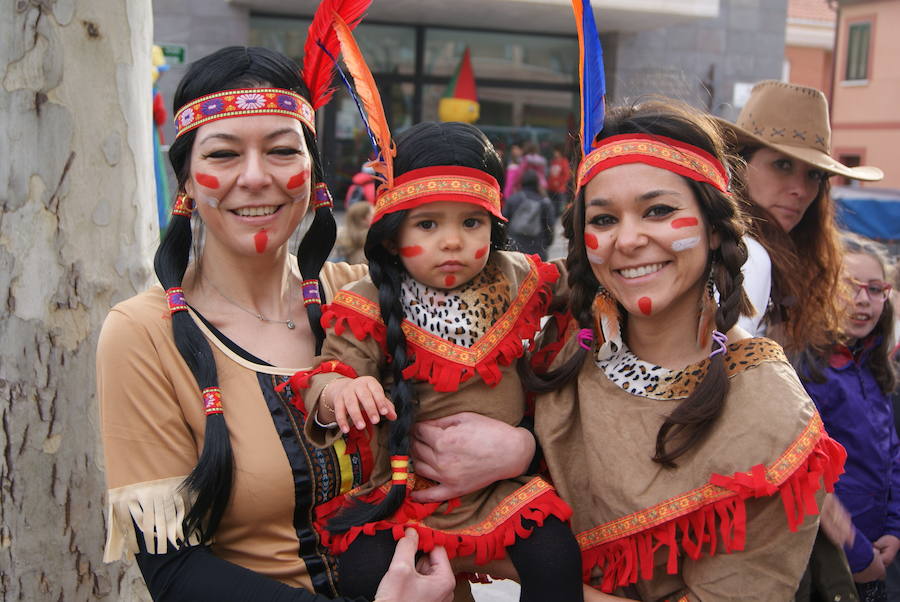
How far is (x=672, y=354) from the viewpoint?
225 cm

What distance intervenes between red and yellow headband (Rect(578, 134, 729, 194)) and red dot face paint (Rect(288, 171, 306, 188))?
77 centimetres

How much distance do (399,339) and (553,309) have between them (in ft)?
1.74

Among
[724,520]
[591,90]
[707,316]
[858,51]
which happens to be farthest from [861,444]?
[858,51]

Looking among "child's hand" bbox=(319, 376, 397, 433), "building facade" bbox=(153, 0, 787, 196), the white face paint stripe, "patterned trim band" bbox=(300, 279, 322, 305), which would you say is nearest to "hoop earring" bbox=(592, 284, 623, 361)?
the white face paint stripe

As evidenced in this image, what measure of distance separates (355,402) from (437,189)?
647 millimetres

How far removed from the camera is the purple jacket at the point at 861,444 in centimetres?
324

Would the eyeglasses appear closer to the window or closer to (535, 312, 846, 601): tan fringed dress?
(535, 312, 846, 601): tan fringed dress

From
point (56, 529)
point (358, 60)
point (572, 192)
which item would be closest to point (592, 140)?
point (572, 192)

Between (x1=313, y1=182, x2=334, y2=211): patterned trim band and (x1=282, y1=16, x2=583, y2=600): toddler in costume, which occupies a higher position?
(x1=313, y1=182, x2=334, y2=211): patterned trim band

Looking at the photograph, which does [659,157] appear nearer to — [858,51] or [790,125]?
[790,125]

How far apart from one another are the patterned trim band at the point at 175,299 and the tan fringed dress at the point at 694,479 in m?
1.02

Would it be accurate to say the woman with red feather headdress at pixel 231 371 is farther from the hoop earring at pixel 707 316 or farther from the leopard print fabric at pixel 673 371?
the hoop earring at pixel 707 316

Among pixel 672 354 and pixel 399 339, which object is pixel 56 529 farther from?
pixel 672 354

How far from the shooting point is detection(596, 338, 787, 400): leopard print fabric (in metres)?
2.10
